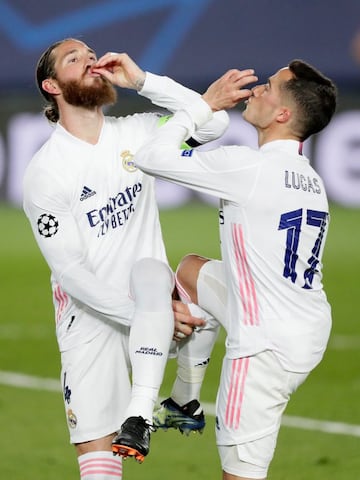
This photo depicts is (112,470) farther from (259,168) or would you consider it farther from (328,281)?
(328,281)

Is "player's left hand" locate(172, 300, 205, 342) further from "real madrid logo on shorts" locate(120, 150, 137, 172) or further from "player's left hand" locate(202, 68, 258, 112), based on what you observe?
"player's left hand" locate(202, 68, 258, 112)

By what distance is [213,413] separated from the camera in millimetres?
10211

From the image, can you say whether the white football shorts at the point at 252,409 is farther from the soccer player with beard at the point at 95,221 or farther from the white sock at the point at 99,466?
the white sock at the point at 99,466

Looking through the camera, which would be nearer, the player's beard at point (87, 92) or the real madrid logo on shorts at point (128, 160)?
the player's beard at point (87, 92)

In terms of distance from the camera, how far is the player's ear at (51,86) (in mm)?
6887

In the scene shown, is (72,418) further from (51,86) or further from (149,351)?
(51,86)

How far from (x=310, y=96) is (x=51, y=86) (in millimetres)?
1479

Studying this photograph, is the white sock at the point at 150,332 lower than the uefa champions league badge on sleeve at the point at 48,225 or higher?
lower

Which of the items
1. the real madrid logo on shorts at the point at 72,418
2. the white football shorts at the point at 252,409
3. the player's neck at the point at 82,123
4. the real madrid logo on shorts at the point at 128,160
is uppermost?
the player's neck at the point at 82,123

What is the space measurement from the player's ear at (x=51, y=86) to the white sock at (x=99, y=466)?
195 centimetres

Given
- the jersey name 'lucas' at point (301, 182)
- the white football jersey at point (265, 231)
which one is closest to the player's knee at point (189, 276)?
the white football jersey at point (265, 231)

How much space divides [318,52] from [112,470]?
14.2 metres

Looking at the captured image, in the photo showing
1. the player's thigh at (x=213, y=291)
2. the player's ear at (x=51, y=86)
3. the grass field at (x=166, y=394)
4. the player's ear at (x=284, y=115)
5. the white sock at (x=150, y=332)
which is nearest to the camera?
the player's ear at (x=284, y=115)

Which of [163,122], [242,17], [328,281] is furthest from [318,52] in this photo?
[163,122]
